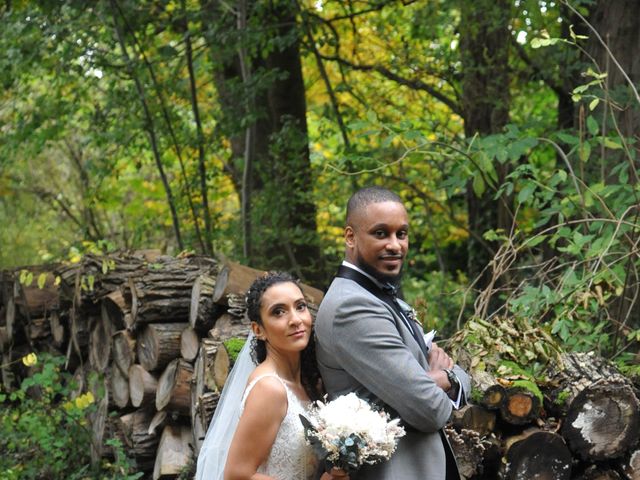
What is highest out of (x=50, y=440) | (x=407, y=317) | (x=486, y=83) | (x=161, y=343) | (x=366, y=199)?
(x=366, y=199)

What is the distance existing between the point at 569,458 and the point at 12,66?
759cm

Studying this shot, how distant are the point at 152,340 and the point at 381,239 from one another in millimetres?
3740

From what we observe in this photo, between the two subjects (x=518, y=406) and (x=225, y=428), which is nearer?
(x=225, y=428)

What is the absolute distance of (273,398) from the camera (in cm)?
366

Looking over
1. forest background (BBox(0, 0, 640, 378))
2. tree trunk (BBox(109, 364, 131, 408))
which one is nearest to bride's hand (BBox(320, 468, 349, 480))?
tree trunk (BBox(109, 364, 131, 408))

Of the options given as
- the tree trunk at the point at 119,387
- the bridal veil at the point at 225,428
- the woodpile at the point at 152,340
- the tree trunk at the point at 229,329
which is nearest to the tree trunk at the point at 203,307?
the woodpile at the point at 152,340

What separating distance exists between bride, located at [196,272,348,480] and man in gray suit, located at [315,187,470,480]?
0.13m

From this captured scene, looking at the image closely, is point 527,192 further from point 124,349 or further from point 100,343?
point 100,343

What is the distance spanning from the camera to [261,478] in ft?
11.9

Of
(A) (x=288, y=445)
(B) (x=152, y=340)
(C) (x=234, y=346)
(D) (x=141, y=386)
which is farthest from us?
(D) (x=141, y=386)

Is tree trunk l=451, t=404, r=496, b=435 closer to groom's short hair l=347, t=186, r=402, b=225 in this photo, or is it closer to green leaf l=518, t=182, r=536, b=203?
groom's short hair l=347, t=186, r=402, b=225

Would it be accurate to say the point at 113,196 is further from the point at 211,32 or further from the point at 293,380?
the point at 293,380

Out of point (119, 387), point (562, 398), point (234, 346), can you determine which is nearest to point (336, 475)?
point (562, 398)

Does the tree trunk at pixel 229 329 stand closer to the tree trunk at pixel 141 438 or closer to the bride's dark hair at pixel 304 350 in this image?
the tree trunk at pixel 141 438
